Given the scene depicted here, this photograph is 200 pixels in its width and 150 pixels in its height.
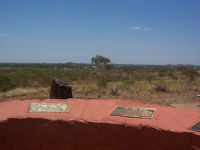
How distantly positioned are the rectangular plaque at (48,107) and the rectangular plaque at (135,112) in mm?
1015

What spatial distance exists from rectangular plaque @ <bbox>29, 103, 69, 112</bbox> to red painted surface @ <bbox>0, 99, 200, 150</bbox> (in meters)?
0.17

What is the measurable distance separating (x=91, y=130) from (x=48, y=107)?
1.19m

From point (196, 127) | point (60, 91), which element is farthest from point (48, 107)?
point (60, 91)

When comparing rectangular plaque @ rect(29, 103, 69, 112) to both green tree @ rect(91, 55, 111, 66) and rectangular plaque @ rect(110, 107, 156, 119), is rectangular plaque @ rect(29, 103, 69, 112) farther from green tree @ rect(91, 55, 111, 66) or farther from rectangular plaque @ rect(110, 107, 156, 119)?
green tree @ rect(91, 55, 111, 66)

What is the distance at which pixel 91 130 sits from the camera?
5293 mm

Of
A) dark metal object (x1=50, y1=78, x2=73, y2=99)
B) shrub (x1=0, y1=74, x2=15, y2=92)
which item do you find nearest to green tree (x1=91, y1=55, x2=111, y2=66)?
shrub (x1=0, y1=74, x2=15, y2=92)

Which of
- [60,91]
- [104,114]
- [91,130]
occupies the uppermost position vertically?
[104,114]

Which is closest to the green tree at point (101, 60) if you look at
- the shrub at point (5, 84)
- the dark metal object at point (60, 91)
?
the shrub at point (5, 84)

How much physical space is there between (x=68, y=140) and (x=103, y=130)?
2.26 ft

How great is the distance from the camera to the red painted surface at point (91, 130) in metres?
5.01

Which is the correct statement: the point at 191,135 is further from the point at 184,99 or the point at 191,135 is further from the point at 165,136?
the point at 184,99

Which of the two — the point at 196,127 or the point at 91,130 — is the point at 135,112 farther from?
the point at 196,127

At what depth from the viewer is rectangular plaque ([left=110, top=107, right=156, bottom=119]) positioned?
17.9ft

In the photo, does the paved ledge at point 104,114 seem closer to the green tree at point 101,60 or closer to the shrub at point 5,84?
the shrub at point 5,84
